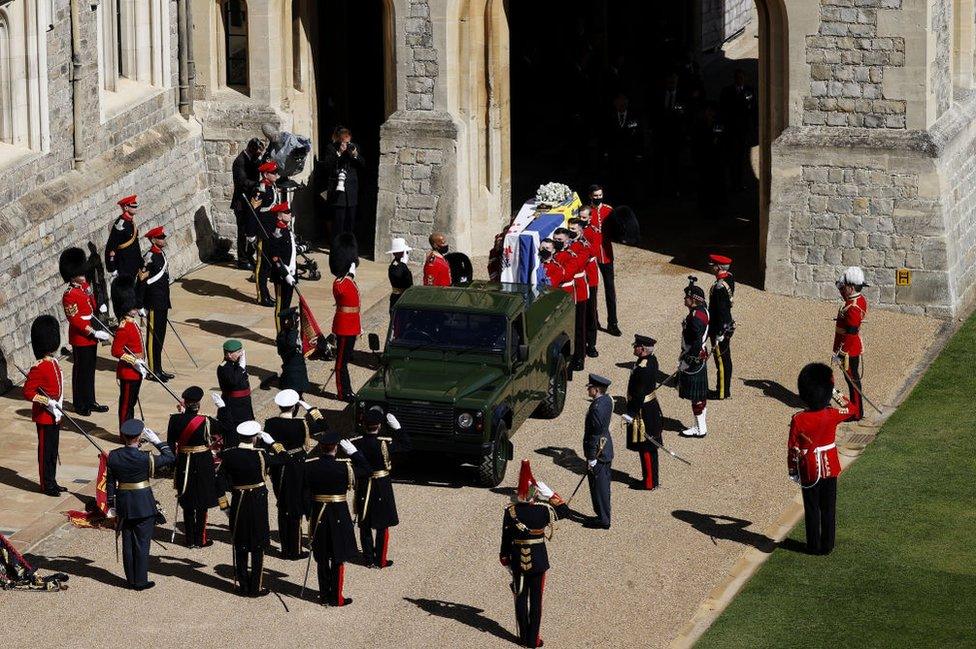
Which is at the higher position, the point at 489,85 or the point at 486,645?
the point at 489,85

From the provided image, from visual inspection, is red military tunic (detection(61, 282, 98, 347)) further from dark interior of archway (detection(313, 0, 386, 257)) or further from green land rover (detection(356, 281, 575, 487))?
dark interior of archway (detection(313, 0, 386, 257))

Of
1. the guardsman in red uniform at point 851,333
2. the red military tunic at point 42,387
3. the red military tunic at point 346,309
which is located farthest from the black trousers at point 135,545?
the guardsman in red uniform at point 851,333

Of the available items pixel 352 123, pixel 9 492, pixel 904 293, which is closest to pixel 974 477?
pixel 904 293

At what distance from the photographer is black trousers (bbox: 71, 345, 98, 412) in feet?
73.9

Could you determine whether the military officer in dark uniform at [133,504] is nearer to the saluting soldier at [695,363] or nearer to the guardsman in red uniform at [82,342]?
the guardsman in red uniform at [82,342]

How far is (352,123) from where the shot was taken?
1335 inches

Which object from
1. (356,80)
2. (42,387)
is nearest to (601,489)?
(42,387)

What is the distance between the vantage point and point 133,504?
716 inches

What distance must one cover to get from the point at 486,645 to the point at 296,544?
98.2 inches

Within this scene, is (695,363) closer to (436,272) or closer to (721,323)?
(721,323)

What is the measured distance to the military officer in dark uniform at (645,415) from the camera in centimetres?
2061

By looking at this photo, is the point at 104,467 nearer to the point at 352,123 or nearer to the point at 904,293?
the point at 904,293

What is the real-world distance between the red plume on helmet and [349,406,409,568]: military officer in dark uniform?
6.67 feet

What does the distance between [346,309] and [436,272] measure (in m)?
1.35
